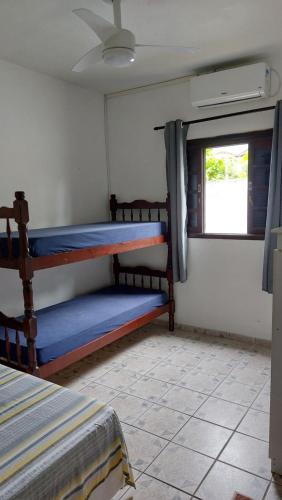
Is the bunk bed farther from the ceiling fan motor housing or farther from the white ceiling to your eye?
the white ceiling

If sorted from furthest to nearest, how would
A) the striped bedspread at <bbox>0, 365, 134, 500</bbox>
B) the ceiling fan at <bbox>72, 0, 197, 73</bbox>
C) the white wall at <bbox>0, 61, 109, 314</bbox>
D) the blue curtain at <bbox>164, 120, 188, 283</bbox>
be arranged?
the blue curtain at <bbox>164, 120, 188, 283</bbox>, the white wall at <bbox>0, 61, 109, 314</bbox>, the ceiling fan at <bbox>72, 0, 197, 73</bbox>, the striped bedspread at <bbox>0, 365, 134, 500</bbox>

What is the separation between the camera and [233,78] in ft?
9.84

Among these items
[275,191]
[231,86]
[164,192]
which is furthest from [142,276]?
[231,86]

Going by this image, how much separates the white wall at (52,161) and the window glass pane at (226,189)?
1282 millimetres

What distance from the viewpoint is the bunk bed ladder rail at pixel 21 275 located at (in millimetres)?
2109

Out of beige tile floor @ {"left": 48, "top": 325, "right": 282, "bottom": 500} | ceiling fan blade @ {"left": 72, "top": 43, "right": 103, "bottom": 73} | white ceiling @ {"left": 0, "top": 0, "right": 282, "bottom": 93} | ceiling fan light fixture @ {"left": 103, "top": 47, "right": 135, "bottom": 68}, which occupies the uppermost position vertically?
white ceiling @ {"left": 0, "top": 0, "right": 282, "bottom": 93}

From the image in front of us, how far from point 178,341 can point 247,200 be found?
1572 millimetres

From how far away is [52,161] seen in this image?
11.3 feet

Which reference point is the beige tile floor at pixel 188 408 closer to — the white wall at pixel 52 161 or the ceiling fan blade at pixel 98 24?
the white wall at pixel 52 161

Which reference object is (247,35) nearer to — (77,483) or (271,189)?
(271,189)

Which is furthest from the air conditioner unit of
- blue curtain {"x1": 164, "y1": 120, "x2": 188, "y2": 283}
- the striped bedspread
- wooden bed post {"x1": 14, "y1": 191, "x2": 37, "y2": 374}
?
the striped bedspread

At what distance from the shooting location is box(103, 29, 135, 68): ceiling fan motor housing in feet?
6.41

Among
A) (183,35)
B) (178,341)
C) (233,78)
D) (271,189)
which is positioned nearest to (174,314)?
(178,341)

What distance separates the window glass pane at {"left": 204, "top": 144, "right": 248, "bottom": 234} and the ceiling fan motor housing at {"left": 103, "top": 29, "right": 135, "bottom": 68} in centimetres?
168
